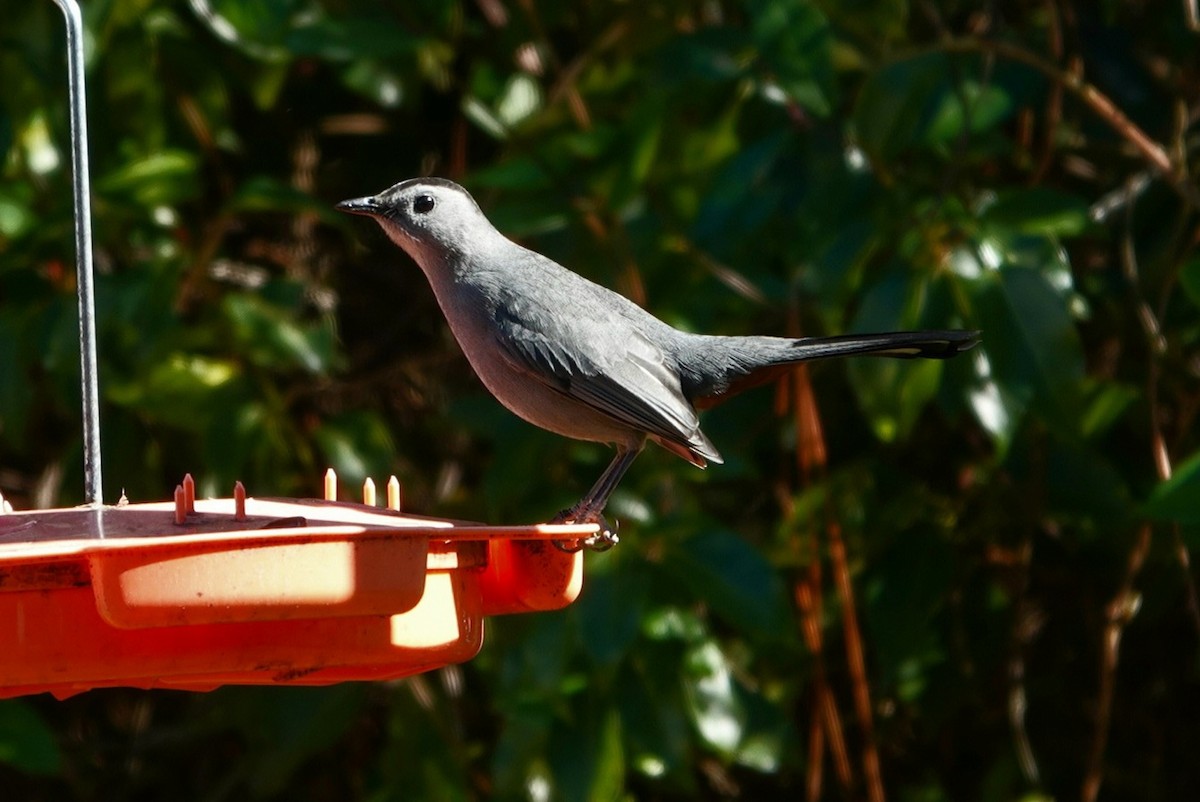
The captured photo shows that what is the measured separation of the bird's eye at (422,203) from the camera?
3.89m

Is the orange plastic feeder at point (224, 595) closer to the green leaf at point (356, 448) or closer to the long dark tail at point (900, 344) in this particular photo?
the long dark tail at point (900, 344)

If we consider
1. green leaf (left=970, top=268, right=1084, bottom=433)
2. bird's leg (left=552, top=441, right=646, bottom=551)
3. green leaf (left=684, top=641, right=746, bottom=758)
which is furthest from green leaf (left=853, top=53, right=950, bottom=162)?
green leaf (left=684, top=641, right=746, bottom=758)

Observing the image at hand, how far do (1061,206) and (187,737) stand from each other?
11.6ft

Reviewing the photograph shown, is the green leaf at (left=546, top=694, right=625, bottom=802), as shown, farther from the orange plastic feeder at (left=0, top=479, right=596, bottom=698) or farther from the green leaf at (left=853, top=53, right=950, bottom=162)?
the green leaf at (left=853, top=53, right=950, bottom=162)

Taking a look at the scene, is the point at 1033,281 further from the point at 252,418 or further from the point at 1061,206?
the point at 252,418

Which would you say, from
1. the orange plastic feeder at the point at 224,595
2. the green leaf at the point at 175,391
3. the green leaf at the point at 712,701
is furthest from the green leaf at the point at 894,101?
the green leaf at the point at 175,391

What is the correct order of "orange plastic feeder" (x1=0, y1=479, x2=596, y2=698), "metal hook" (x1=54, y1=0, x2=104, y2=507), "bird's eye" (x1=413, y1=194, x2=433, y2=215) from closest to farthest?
"orange plastic feeder" (x1=0, y1=479, x2=596, y2=698) < "metal hook" (x1=54, y1=0, x2=104, y2=507) < "bird's eye" (x1=413, y1=194, x2=433, y2=215)

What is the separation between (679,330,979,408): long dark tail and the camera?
3518 mm

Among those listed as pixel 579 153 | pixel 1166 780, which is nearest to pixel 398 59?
pixel 579 153

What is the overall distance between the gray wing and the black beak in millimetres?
436

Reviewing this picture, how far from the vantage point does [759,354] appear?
12.6 feet

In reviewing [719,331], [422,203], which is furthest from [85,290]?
[719,331]

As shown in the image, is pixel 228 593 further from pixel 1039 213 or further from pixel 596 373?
pixel 1039 213

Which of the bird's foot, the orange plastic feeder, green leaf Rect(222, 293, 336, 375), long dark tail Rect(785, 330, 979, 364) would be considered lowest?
the orange plastic feeder
